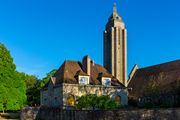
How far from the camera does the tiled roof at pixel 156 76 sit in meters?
55.1

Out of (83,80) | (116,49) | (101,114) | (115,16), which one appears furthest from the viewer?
(115,16)

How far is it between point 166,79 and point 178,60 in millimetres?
4739

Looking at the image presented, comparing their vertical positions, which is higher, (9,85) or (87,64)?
(87,64)

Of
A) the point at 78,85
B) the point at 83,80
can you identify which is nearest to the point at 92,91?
the point at 83,80

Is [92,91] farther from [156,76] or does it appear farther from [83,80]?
[156,76]

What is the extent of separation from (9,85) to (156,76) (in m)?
21.3

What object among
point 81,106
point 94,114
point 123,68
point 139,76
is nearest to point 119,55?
point 123,68

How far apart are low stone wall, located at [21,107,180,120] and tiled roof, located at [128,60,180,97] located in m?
17.8

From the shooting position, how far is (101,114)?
32750 millimetres

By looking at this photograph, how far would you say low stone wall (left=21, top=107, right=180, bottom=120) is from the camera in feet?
93.9

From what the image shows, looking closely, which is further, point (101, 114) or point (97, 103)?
point (97, 103)

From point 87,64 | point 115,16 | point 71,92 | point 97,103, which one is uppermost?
point 115,16

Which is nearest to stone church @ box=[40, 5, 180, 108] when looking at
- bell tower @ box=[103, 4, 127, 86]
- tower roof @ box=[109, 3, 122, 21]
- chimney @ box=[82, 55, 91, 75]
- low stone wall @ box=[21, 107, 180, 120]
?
chimney @ box=[82, 55, 91, 75]

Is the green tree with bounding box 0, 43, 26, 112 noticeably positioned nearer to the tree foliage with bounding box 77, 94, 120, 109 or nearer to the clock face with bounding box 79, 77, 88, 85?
the clock face with bounding box 79, 77, 88, 85
